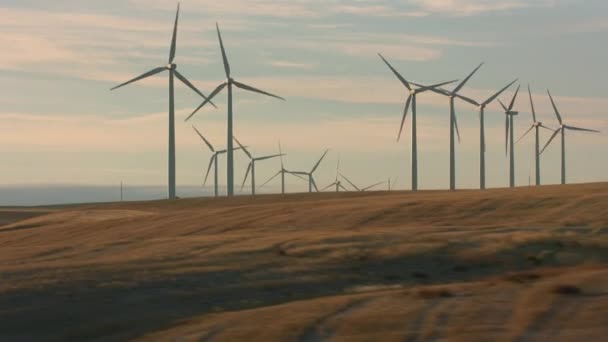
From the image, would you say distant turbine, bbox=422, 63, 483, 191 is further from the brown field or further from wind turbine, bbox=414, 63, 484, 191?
the brown field

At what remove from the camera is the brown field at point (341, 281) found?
18.7 m

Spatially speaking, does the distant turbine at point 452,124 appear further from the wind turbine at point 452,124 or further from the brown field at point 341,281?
the brown field at point 341,281

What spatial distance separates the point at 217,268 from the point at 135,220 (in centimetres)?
2513

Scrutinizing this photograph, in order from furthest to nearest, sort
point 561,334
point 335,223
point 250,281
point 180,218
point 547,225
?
1. point 180,218
2. point 335,223
3. point 547,225
4. point 250,281
5. point 561,334

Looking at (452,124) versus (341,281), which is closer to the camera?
(341,281)

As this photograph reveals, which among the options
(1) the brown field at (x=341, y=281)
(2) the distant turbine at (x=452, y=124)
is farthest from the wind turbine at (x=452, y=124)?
(1) the brown field at (x=341, y=281)

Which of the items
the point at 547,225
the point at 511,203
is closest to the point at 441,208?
the point at 511,203

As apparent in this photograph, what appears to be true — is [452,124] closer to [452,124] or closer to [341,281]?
[452,124]

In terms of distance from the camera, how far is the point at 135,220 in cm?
5250

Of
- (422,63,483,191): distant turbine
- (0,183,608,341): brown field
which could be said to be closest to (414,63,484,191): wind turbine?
(422,63,483,191): distant turbine

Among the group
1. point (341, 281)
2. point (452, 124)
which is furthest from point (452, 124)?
point (341, 281)

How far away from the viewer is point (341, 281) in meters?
26.5

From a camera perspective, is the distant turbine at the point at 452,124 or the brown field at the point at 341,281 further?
the distant turbine at the point at 452,124

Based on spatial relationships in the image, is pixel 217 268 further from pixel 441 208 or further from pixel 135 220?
pixel 135 220
